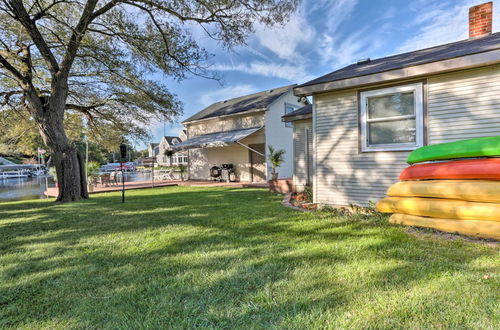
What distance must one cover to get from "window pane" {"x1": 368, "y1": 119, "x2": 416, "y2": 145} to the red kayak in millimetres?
1263

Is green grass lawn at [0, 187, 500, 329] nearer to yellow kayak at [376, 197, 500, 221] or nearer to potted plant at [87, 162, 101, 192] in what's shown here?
yellow kayak at [376, 197, 500, 221]

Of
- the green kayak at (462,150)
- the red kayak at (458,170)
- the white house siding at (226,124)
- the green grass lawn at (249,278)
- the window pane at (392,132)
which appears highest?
the white house siding at (226,124)

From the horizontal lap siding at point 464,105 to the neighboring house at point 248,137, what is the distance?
9551 millimetres

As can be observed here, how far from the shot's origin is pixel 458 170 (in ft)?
13.1

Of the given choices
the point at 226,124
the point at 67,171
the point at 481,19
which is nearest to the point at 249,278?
the point at 481,19

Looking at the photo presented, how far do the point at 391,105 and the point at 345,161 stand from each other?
5.17ft

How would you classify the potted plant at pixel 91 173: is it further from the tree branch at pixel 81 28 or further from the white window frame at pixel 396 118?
the white window frame at pixel 396 118

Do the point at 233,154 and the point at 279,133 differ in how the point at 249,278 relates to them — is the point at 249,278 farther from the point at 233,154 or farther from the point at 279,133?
the point at 233,154

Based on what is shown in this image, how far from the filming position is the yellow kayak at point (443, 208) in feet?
11.8

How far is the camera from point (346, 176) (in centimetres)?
639

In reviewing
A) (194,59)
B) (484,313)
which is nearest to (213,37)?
(194,59)

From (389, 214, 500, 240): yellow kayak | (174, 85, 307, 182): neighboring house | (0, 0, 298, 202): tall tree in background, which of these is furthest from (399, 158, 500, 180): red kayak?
(174, 85, 307, 182): neighboring house

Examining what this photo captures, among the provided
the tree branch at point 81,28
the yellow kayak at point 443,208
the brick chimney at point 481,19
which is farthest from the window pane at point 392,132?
the tree branch at point 81,28

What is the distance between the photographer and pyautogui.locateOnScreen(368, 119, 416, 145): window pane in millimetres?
5602
